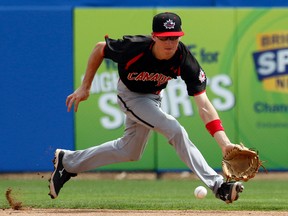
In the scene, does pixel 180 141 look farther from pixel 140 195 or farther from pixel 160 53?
pixel 140 195

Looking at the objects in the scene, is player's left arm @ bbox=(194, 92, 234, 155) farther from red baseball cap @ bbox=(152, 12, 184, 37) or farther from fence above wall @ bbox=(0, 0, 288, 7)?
fence above wall @ bbox=(0, 0, 288, 7)

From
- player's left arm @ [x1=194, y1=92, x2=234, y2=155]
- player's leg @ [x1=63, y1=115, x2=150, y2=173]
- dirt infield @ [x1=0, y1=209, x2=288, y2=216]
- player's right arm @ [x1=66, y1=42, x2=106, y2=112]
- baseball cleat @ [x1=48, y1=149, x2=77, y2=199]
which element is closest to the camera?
player's left arm @ [x1=194, y1=92, x2=234, y2=155]

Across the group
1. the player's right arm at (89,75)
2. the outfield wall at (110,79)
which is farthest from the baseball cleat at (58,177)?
the outfield wall at (110,79)

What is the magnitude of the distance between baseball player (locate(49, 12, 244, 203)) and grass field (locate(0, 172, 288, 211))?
998 millimetres

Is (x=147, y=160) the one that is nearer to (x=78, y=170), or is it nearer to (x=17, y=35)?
(x=17, y=35)

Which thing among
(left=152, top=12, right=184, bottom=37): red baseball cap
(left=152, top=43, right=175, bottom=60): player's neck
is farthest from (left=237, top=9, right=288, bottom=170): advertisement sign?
(left=152, top=12, right=184, bottom=37): red baseball cap

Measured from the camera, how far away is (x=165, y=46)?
23.4ft

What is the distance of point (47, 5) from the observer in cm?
1323

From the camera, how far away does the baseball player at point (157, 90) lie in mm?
7117

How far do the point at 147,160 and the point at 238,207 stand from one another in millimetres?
4072

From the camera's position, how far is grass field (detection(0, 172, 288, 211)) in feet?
28.0

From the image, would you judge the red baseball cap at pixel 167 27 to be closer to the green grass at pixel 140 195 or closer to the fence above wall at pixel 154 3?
the green grass at pixel 140 195

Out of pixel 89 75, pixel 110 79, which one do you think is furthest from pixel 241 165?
pixel 110 79

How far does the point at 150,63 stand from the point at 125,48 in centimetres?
23
